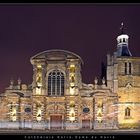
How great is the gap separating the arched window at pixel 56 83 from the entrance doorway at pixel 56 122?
1875 mm

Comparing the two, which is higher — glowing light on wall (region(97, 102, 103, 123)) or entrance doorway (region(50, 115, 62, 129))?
glowing light on wall (region(97, 102, 103, 123))

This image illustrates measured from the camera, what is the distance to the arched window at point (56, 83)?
45406 mm

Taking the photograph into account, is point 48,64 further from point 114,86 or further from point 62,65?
point 114,86

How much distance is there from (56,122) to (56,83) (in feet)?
10.5

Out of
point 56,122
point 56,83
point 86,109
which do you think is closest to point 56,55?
point 56,83

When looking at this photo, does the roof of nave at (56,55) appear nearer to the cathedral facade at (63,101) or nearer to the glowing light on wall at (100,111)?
the cathedral facade at (63,101)

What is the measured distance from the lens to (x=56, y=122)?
44.9 metres

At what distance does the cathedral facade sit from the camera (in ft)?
147

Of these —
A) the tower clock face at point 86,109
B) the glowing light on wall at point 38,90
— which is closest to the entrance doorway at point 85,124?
the tower clock face at point 86,109

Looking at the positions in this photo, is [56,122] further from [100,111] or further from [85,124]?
[100,111]

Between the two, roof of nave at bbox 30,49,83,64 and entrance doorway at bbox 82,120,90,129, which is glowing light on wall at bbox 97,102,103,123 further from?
roof of nave at bbox 30,49,83,64

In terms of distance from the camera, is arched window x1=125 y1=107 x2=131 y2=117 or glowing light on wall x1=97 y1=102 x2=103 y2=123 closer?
glowing light on wall x1=97 y1=102 x2=103 y2=123

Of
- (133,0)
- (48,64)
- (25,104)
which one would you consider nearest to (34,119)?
(25,104)

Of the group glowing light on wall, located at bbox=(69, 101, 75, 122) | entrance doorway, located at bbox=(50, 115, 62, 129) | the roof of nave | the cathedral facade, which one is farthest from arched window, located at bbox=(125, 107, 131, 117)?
the roof of nave
